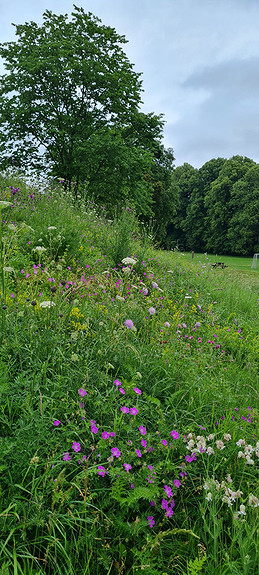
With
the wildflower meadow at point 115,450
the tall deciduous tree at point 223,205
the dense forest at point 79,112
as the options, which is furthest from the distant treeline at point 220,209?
the wildflower meadow at point 115,450

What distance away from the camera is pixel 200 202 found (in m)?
50.6

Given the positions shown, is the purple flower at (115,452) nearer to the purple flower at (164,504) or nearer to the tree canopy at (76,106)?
the purple flower at (164,504)

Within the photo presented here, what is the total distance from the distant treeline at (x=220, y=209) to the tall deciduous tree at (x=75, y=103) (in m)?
19.4

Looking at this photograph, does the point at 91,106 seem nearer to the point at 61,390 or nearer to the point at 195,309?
the point at 195,309

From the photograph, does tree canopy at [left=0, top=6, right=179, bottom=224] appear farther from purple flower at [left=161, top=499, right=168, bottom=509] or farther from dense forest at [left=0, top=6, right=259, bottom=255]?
purple flower at [left=161, top=499, right=168, bottom=509]

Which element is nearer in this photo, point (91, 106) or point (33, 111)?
point (33, 111)

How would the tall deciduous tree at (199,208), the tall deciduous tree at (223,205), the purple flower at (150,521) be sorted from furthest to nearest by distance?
1. the tall deciduous tree at (199,208)
2. the tall deciduous tree at (223,205)
3. the purple flower at (150,521)

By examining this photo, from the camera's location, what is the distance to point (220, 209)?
4319 centimetres

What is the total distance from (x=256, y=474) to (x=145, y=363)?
0.94m

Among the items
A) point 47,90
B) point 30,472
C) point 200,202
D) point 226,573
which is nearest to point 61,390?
point 30,472

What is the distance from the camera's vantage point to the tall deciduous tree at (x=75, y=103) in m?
13.4

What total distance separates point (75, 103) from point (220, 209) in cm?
3231

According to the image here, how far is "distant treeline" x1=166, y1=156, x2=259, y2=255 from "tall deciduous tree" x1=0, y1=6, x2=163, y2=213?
1935 centimetres

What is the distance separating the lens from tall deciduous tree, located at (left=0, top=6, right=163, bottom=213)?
43.9 feet
